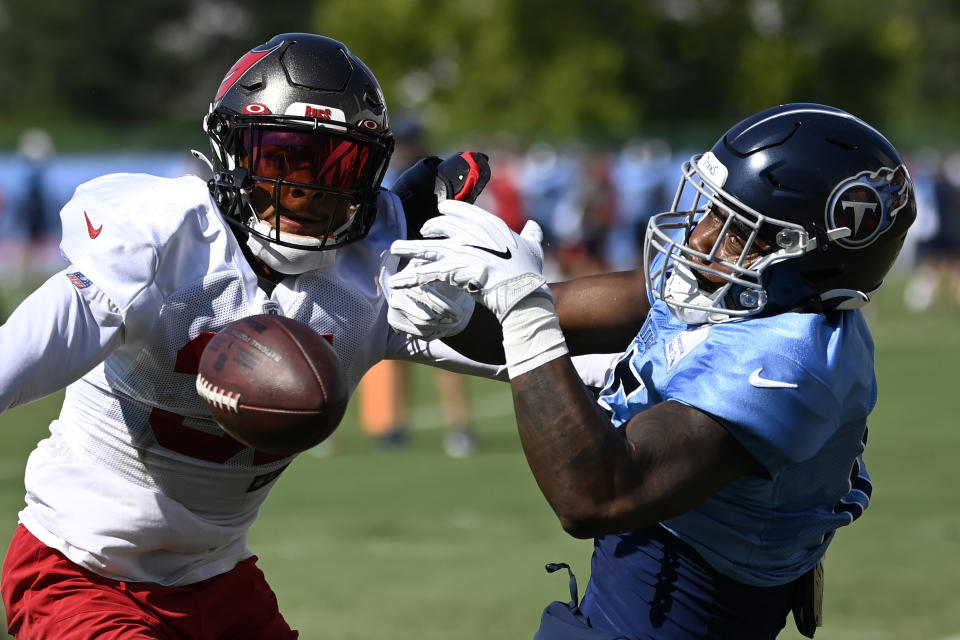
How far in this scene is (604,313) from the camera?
3326 millimetres

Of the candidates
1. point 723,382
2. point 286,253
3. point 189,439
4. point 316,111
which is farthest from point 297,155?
point 723,382

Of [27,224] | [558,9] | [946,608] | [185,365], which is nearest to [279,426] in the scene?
[185,365]

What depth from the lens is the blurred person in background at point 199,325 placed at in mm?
2799

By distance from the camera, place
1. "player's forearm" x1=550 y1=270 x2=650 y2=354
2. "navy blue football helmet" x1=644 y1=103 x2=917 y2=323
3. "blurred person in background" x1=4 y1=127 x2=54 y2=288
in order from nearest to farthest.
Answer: "navy blue football helmet" x1=644 y1=103 x2=917 y2=323 → "player's forearm" x1=550 y1=270 x2=650 y2=354 → "blurred person in background" x1=4 y1=127 x2=54 y2=288

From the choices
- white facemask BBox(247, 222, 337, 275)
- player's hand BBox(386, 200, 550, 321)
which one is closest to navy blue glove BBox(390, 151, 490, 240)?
white facemask BBox(247, 222, 337, 275)

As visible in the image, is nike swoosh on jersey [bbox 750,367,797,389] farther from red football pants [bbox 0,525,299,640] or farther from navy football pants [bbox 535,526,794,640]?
red football pants [bbox 0,525,299,640]

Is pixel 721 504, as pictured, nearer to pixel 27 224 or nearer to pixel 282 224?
pixel 282 224

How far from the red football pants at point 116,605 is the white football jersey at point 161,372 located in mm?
31

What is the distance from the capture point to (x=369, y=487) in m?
7.30

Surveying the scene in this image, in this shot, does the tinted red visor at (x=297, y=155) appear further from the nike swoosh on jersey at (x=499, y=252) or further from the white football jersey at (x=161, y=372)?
the nike swoosh on jersey at (x=499, y=252)

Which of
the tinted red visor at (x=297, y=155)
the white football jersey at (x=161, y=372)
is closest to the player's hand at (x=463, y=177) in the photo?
the white football jersey at (x=161, y=372)

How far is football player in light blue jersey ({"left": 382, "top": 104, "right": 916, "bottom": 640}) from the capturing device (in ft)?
8.20

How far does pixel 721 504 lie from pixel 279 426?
88 cm

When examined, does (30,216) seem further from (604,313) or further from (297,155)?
(297,155)
